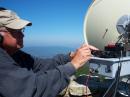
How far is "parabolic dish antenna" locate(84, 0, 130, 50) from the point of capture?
481cm

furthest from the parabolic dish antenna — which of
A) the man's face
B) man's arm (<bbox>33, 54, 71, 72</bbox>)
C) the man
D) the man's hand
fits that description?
the man's face

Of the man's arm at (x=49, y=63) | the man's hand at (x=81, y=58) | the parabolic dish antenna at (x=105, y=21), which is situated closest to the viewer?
the man's hand at (x=81, y=58)

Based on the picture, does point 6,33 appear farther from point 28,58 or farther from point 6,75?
point 28,58

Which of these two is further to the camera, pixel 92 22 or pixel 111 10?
pixel 92 22

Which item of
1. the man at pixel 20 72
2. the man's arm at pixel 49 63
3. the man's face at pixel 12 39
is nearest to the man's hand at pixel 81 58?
the man at pixel 20 72

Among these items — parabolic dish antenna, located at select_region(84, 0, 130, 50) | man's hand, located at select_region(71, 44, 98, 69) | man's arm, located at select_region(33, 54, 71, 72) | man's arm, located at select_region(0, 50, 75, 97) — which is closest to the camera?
man's arm, located at select_region(0, 50, 75, 97)

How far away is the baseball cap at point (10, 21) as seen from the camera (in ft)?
9.76

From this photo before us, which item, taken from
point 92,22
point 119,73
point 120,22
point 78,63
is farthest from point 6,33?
point 92,22

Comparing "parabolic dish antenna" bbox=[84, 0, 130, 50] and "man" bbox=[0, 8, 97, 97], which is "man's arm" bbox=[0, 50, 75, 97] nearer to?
"man" bbox=[0, 8, 97, 97]

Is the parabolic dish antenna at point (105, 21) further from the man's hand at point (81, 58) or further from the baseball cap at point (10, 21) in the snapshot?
the baseball cap at point (10, 21)

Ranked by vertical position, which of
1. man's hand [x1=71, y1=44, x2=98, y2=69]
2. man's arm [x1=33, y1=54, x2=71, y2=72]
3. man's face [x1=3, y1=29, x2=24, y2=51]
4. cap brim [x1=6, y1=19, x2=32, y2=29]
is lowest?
man's arm [x1=33, y1=54, x2=71, y2=72]

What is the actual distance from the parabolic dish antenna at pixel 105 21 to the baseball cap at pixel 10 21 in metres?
2.01

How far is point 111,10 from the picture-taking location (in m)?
5.05

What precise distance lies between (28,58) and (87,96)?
3023mm
